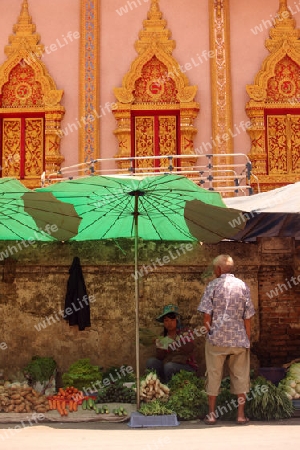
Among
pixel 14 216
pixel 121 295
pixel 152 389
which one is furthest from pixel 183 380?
pixel 14 216

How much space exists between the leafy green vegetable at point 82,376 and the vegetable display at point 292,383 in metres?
2.13

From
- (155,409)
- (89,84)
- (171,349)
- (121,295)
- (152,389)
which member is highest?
(89,84)

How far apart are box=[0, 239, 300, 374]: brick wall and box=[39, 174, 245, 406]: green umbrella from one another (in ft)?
2.40

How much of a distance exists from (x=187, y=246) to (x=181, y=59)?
6439mm

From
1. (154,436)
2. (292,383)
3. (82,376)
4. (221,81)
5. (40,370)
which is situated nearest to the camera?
(154,436)

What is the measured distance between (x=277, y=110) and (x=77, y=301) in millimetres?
7266

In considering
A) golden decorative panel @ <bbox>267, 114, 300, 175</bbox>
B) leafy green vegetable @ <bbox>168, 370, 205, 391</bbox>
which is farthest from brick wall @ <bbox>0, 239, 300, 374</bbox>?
golden decorative panel @ <bbox>267, 114, 300, 175</bbox>

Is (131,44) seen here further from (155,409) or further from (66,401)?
(155,409)

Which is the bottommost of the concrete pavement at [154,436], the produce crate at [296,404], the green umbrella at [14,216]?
the concrete pavement at [154,436]

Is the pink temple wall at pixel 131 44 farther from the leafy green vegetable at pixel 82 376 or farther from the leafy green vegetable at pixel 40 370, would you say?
the leafy green vegetable at pixel 82 376

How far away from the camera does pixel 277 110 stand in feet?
42.3

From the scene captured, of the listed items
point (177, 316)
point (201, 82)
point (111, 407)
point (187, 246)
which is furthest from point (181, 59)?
point (111, 407)

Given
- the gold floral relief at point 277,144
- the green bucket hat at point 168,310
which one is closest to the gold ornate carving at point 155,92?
the gold floral relief at point 277,144

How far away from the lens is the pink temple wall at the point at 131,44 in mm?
12945
